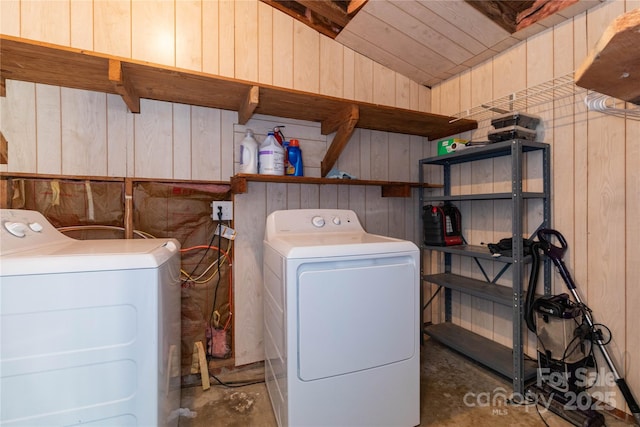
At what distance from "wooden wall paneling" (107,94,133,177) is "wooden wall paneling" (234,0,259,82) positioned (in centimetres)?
72

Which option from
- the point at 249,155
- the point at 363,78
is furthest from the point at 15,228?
the point at 363,78

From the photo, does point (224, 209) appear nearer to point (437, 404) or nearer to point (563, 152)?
point (437, 404)

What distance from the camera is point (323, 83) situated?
213 centimetres

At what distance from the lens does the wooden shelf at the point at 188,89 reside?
50.1 inches

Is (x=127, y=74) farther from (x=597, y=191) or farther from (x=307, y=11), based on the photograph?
(x=597, y=191)

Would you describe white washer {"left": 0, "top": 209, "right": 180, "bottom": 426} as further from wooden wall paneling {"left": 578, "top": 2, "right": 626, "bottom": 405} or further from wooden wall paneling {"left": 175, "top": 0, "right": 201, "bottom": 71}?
wooden wall paneling {"left": 578, "top": 2, "right": 626, "bottom": 405}

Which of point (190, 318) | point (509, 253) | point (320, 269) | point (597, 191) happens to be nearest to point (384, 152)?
point (509, 253)

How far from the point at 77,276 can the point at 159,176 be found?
3.35 feet

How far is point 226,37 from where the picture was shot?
185cm

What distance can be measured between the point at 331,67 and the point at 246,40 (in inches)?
25.2

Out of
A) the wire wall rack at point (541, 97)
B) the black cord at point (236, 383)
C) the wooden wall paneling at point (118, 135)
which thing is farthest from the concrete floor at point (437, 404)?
the wire wall rack at point (541, 97)

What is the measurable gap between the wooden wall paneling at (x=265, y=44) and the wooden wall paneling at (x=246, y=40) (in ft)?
0.09

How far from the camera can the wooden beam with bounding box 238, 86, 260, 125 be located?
1552mm

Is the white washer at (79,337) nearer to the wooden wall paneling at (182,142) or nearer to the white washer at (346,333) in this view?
the white washer at (346,333)
